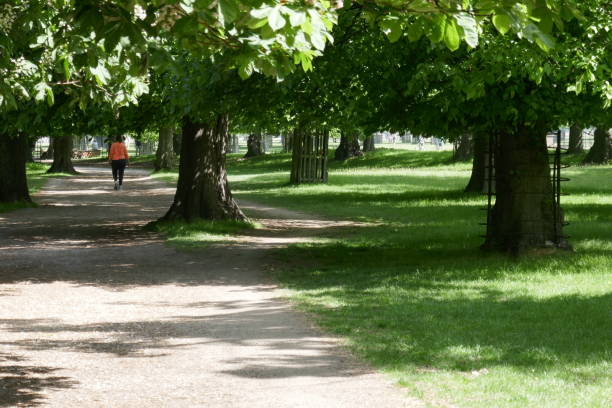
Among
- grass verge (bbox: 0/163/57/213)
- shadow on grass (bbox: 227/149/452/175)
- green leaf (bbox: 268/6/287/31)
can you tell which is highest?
green leaf (bbox: 268/6/287/31)

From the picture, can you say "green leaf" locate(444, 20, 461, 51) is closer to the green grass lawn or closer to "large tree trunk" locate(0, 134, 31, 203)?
the green grass lawn

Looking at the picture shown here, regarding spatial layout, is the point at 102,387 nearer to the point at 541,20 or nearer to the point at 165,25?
the point at 165,25

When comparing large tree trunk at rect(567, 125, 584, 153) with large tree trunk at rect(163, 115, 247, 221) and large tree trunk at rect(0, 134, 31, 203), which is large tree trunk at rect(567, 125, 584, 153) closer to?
large tree trunk at rect(0, 134, 31, 203)

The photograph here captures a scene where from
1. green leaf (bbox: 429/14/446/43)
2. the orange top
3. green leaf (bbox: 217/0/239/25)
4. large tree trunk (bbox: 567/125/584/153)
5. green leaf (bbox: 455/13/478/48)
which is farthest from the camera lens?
large tree trunk (bbox: 567/125/584/153)

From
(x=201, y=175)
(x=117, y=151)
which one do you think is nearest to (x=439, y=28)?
Answer: (x=201, y=175)

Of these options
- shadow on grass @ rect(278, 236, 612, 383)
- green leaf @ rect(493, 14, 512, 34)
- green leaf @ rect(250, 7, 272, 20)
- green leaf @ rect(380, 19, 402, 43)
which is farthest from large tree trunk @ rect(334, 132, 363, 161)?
green leaf @ rect(250, 7, 272, 20)

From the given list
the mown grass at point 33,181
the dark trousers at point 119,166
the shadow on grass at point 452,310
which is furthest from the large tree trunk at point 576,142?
the shadow on grass at point 452,310

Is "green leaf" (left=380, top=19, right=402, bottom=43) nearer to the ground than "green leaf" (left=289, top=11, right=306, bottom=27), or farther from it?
farther from it

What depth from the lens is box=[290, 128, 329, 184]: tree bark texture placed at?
3562 centimetres

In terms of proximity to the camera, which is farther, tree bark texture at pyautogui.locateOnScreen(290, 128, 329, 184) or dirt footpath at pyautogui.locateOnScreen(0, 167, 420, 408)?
tree bark texture at pyautogui.locateOnScreen(290, 128, 329, 184)

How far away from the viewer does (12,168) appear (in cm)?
2511

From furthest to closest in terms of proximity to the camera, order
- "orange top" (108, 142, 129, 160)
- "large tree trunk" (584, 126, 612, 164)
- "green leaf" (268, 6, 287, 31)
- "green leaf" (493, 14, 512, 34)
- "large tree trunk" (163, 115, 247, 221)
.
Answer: "large tree trunk" (584, 126, 612, 164) → "orange top" (108, 142, 129, 160) → "large tree trunk" (163, 115, 247, 221) → "green leaf" (493, 14, 512, 34) → "green leaf" (268, 6, 287, 31)

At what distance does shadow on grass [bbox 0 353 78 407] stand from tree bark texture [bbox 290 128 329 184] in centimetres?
2750

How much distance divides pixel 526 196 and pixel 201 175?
25.4 feet
